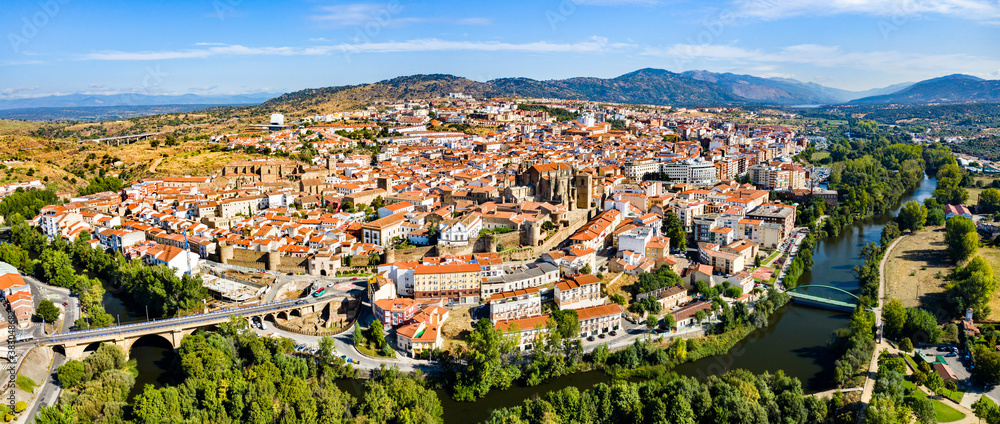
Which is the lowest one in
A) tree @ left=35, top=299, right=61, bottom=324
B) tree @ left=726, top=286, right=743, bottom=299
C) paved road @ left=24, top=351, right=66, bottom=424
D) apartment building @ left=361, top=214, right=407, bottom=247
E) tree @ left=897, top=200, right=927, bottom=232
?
paved road @ left=24, top=351, right=66, bottom=424

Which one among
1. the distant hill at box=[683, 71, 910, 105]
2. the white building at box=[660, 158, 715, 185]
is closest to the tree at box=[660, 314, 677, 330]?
the white building at box=[660, 158, 715, 185]

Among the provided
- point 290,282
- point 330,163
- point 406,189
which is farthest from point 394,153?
point 290,282

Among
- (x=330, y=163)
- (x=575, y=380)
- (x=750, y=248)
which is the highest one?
(x=330, y=163)

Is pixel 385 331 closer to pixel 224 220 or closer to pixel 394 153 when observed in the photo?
pixel 224 220

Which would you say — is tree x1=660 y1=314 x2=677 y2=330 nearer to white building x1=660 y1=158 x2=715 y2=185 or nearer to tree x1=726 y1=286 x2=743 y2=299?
tree x1=726 y1=286 x2=743 y2=299

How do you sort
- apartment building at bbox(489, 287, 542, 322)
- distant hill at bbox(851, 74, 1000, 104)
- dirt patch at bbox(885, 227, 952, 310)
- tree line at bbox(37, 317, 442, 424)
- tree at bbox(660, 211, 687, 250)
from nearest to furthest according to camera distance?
tree line at bbox(37, 317, 442, 424) < apartment building at bbox(489, 287, 542, 322) < dirt patch at bbox(885, 227, 952, 310) < tree at bbox(660, 211, 687, 250) < distant hill at bbox(851, 74, 1000, 104)

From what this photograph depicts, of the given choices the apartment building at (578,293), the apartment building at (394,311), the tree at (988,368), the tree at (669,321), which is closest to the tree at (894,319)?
the tree at (988,368)

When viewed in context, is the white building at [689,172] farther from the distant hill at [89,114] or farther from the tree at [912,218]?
the distant hill at [89,114]
